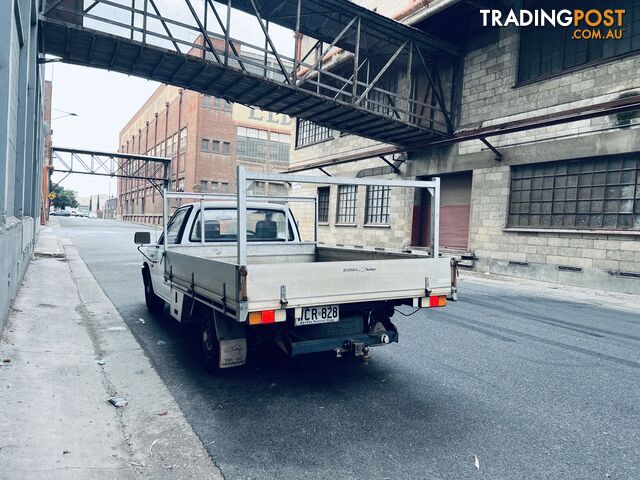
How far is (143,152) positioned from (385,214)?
194 feet

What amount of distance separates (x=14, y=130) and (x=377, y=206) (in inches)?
586

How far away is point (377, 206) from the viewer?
1998 centimetres

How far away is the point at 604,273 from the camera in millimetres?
11617

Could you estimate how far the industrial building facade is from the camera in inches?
189

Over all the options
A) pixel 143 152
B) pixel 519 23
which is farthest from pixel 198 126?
pixel 519 23

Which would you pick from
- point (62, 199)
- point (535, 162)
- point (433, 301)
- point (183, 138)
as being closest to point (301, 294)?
point (433, 301)

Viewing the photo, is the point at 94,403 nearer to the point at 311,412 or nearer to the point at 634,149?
the point at 311,412

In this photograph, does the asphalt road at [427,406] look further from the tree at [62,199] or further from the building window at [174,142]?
the tree at [62,199]

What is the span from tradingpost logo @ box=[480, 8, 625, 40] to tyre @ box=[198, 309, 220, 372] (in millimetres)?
12910

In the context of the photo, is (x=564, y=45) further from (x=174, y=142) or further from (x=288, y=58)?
(x=174, y=142)

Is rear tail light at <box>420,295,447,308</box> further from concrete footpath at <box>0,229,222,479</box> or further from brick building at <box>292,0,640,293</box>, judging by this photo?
brick building at <box>292,0,640,293</box>

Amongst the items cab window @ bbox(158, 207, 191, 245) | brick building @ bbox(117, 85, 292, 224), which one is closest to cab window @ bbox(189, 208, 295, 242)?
cab window @ bbox(158, 207, 191, 245)

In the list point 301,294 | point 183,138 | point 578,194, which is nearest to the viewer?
point 301,294

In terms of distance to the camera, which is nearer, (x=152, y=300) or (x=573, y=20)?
(x=152, y=300)
